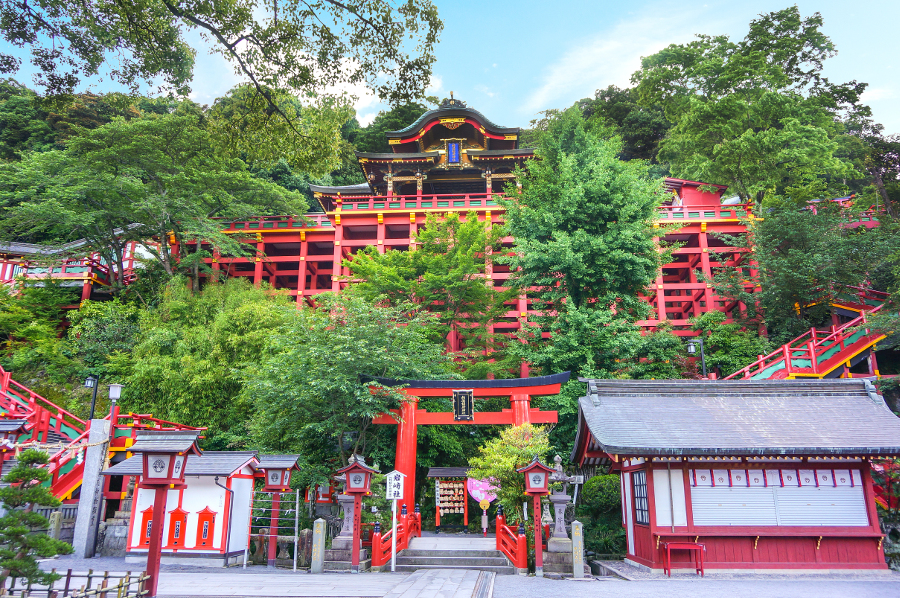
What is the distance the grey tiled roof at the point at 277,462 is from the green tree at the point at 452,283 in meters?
6.35

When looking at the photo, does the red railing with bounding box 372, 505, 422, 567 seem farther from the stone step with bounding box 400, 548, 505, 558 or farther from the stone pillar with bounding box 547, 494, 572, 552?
the stone pillar with bounding box 547, 494, 572, 552

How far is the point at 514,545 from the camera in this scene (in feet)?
33.8

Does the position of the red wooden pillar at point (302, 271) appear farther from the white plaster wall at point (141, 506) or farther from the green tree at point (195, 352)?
the white plaster wall at point (141, 506)

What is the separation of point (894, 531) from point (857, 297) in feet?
30.1

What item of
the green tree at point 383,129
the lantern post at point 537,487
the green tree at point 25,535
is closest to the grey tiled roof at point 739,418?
the lantern post at point 537,487

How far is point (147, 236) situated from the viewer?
21188 millimetres

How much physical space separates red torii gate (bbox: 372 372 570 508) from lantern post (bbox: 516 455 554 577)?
9.59 feet

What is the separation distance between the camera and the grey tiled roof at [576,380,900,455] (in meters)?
9.40

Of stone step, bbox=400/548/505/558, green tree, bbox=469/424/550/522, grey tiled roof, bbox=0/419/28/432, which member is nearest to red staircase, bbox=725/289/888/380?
green tree, bbox=469/424/550/522

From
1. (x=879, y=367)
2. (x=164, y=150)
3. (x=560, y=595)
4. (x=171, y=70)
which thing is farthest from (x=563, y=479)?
(x=164, y=150)

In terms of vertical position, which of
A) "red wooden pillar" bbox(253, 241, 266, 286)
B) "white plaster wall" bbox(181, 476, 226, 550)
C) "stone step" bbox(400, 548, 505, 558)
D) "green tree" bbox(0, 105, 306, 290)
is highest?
"green tree" bbox(0, 105, 306, 290)

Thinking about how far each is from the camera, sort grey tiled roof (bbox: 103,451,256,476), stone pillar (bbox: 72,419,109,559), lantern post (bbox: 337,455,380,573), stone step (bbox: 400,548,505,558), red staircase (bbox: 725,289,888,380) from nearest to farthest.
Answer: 1. lantern post (bbox: 337,455,380,573)
2. grey tiled roof (bbox: 103,451,256,476)
3. stone step (bbox: 400,548,505,558)
4. stone pillar (bbox: 72,419,109,559)
5. red staircase (bbox: 725,289,888,380)

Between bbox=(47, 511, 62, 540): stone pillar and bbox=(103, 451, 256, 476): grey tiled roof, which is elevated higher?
bbox=(103, 451, 256, 476): grey tiled roof

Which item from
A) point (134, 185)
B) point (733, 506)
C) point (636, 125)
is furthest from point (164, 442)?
point (636, 125)
